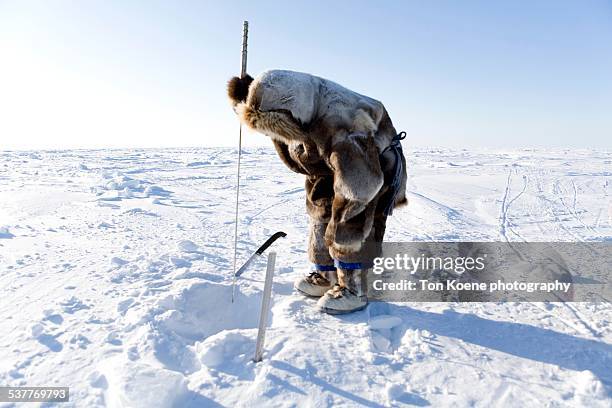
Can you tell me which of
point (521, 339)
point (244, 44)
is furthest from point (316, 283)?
point (244, 44)

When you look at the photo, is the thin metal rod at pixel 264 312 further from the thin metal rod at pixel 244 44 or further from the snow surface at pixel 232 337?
the thin metal rod at pixel 244 44

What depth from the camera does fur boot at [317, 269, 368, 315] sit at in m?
2.36

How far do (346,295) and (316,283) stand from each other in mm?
388

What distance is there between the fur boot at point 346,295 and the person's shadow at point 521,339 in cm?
24

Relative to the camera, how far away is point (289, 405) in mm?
1478

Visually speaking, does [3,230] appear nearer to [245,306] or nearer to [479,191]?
[245,306]

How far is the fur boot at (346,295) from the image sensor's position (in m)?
2.36

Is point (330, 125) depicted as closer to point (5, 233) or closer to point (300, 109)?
point (300, 109)

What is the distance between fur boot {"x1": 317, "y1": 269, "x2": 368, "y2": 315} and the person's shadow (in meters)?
0.24

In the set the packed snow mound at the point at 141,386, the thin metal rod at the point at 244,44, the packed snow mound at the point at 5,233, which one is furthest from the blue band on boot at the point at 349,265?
the packed snow mound at the point at 5,233

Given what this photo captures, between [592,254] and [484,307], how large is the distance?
7.87ft

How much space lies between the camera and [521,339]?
6.75 ft

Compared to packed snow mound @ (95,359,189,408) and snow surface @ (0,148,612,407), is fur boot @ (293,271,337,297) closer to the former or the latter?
snow surface @ (0,148,612,407)

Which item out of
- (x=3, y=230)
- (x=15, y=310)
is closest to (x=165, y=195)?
(x=3, y=230)
